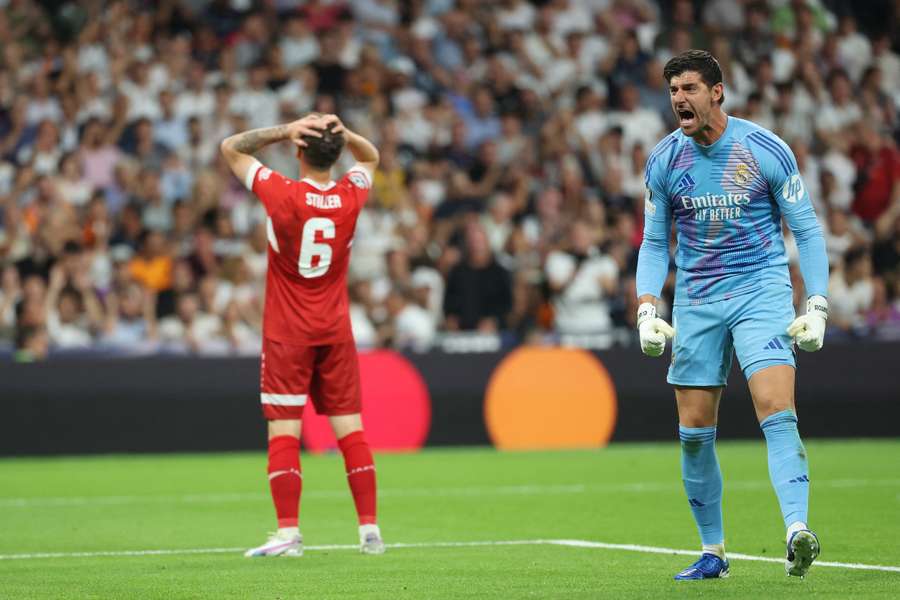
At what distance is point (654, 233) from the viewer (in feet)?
24.0

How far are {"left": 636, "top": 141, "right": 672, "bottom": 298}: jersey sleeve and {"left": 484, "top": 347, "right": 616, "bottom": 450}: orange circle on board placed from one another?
33.4 ft

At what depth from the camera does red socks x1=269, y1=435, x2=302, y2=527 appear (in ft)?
28.6

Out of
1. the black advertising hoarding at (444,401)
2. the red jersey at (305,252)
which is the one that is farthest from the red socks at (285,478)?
the black advertising hoarding at (444,401)

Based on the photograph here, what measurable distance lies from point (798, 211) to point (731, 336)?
66 cm

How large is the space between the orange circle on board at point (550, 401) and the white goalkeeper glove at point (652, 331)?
1033 cm

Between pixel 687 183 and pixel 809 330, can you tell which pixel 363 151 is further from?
pixel 809 330

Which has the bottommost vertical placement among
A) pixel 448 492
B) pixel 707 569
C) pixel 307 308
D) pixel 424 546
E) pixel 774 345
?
pixel 448 492

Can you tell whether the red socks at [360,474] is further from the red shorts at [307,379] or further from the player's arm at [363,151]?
the player's arm at [363,151]

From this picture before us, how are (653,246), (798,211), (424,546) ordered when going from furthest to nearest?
(424,546), (653,246), (798,211)

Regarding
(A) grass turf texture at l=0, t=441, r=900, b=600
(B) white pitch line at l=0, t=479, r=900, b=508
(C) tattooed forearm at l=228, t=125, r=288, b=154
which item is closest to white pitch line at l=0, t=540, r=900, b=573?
(A) grass turf texture at l=0, t=441, r=900, b=600

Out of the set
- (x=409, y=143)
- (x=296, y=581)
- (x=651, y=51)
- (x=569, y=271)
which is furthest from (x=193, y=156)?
(x=296, y=581)

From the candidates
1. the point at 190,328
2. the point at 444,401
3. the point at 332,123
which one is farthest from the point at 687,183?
the point at 190,328

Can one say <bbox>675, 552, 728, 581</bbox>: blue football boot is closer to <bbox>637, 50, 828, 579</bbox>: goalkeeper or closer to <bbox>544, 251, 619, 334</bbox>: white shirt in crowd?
<bbox>637, 50, 828, 579</bbox>: goalkeeper

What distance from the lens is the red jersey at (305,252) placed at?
8.84 metres
